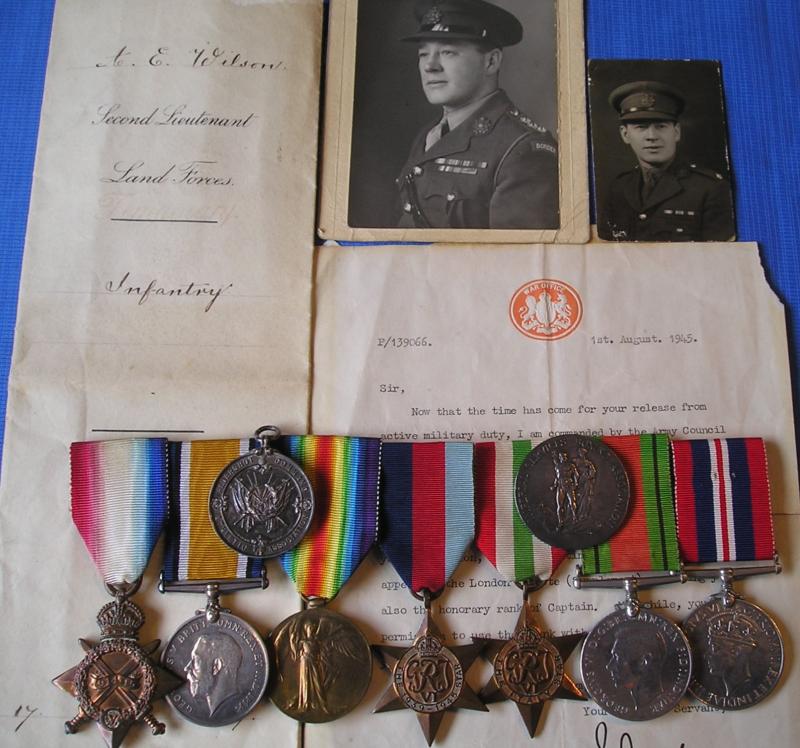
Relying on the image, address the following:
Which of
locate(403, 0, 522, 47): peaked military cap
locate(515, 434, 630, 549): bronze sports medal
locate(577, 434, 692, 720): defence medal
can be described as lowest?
locate(577, 434, 692, 720): defence medal

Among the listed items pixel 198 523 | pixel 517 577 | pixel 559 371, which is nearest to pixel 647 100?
pixel 559 371

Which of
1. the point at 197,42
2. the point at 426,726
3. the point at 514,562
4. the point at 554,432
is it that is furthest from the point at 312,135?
the point at 426,726

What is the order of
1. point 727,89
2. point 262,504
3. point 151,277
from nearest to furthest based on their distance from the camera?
point 262,504 → point 151,277 → point 727,89

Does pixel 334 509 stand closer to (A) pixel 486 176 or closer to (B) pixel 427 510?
(B) pixel 427 510

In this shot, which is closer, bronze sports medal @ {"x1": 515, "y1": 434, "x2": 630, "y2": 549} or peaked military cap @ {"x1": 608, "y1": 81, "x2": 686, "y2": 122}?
bronze sports medal @ {"x1": 515, "y1": 434, "x2": 630, "y2": 549}

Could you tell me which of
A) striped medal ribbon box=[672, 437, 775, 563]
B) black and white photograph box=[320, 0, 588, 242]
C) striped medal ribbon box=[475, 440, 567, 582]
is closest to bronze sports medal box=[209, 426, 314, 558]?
striped medal ribbon box=[475, 440, 567, 582]

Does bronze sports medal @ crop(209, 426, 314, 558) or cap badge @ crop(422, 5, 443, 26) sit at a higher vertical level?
cap badge @ crop(422, 5, 443, 26)

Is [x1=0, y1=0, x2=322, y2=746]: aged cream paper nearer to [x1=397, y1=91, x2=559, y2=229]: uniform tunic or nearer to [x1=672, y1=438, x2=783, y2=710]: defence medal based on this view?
[x1=397, y1=91, x2=559, y2=229]: uniform tunic

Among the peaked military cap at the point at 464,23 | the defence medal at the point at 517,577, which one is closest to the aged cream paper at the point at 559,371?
the defence medal at the point at 517,577
